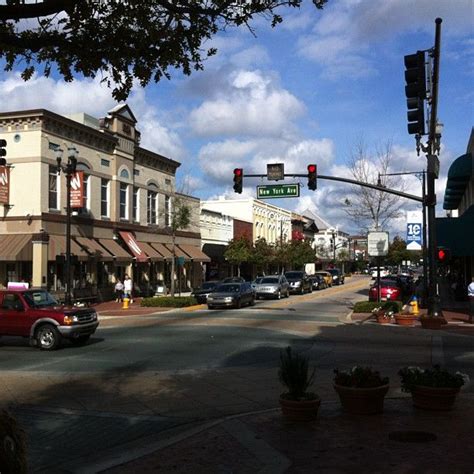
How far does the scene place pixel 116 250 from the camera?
37594 mm

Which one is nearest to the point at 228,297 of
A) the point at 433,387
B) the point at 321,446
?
the point at 433,387

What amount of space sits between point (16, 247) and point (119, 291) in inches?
348

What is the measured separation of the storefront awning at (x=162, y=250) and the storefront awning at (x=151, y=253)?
662 millimetres

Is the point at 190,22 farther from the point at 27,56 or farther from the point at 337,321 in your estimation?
the point at 337,321

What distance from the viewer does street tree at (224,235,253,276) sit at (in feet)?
187

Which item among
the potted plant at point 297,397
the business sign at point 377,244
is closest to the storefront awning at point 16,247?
the business sign at point 377,244

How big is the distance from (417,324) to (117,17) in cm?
1865

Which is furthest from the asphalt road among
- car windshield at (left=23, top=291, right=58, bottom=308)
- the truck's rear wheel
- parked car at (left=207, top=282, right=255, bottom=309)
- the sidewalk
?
parked car at (left=207, top=282, right=255, bottom=309)

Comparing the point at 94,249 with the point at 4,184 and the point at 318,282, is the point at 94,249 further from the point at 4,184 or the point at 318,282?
the point at 318,282

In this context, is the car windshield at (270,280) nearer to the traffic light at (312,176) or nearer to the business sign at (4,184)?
the business sign at (4,184)

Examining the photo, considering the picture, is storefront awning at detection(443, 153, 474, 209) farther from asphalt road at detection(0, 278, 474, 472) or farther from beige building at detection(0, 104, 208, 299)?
beige building at detection(0, 104, 208, 299)

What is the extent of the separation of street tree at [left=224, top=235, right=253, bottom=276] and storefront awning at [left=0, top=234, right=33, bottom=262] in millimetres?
27909

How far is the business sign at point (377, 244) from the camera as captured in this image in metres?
26.4

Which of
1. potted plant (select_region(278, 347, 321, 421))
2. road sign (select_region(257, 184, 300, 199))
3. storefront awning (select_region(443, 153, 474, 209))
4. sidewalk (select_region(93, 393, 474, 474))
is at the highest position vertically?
storefront awning (select_region(443, 153, 474, 209))
